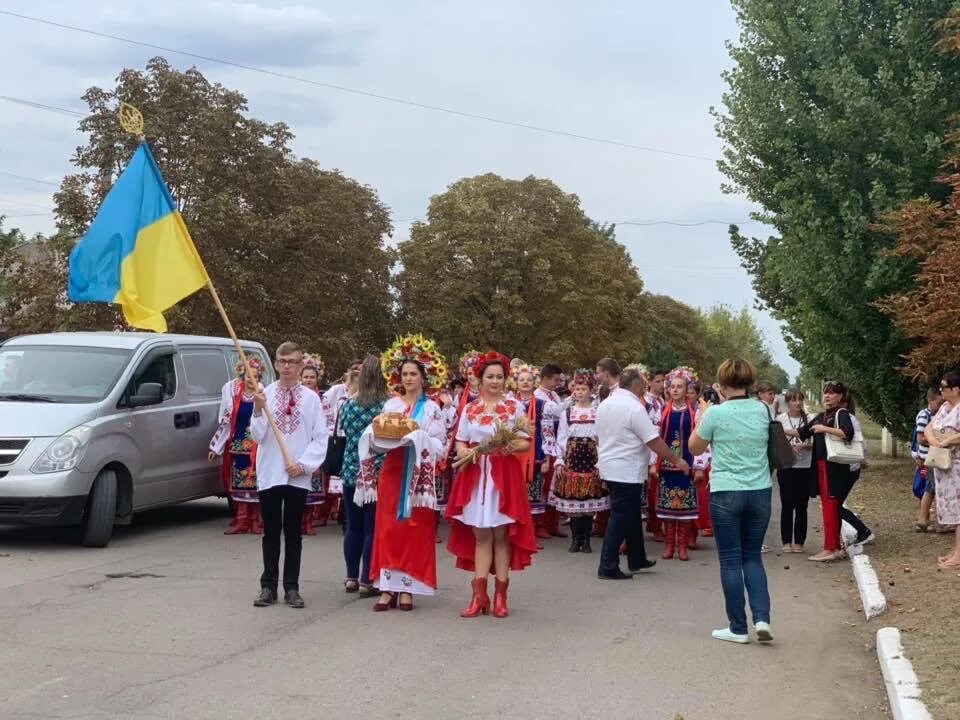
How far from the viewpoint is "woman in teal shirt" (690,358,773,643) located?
822cm

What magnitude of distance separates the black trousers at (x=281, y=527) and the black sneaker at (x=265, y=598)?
0.12ft

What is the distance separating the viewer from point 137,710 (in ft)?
20.3

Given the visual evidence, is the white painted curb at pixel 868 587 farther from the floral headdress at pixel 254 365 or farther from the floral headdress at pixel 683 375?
the floral headdress at pixel 254 365

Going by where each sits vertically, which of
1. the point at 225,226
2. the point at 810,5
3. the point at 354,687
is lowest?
the point at 354,687

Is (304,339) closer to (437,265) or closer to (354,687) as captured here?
(437,265)

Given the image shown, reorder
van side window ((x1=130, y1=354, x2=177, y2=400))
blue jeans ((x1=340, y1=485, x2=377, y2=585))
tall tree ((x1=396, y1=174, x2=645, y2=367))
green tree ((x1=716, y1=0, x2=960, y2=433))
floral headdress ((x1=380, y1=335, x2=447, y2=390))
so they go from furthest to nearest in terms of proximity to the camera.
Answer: tall tree ((x1=396, y1=174, x2=645, y2=367))
green tree ((x1=716, y1=0, x2=960, y2=433))
van side window ((x1=130, y1=354, x2=177, y2=400))
blue jeans ((x1=340, y1=485, x2=377, y2=585))
floral headdress ((x1=380, y1=335, x2=447, y2=390))

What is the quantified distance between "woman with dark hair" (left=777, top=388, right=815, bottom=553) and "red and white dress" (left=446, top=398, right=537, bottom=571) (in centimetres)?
429

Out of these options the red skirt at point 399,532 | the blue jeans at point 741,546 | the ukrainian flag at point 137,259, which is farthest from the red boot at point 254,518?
the blue jeans at point 741,546

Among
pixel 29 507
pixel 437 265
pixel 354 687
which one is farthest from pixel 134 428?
pixel 437 265

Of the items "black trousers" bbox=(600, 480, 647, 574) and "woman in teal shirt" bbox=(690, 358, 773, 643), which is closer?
"woman in teal shirt" bbox=(690, 358, 773, 643)

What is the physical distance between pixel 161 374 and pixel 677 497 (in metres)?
5.72

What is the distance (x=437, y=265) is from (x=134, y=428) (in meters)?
41.6

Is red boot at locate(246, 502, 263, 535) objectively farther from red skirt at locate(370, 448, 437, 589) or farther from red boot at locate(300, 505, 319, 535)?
red skirt at locate(370, 448, 437, 589)

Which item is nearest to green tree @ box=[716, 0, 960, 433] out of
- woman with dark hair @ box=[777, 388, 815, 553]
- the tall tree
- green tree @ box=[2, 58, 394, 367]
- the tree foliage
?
the tree foliage
